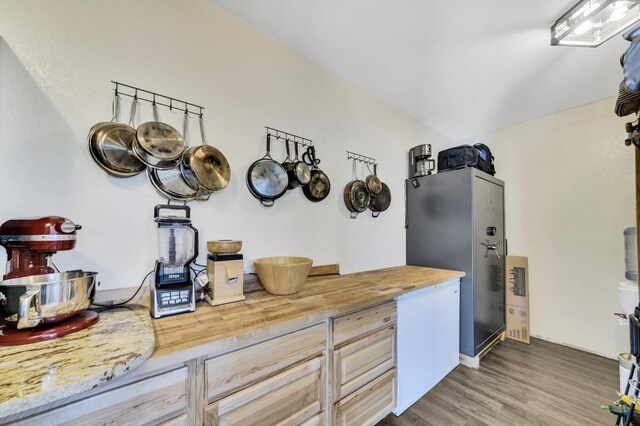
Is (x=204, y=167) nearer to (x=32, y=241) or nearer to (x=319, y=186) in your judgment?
(x=32, y=241)

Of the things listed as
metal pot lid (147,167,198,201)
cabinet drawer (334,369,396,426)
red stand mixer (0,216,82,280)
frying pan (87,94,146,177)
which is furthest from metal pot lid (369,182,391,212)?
red stand mixer (0,216,82,280)

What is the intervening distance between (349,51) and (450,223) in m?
1.66

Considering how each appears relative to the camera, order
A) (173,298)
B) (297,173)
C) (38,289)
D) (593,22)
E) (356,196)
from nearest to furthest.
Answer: (38,289)
(173,298)
(593,22)
(297,173)
(356,196)

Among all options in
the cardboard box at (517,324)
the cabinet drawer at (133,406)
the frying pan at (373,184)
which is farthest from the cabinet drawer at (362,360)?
the cardboard box at (517,324)

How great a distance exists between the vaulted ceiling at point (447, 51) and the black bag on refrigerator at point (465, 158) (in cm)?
49

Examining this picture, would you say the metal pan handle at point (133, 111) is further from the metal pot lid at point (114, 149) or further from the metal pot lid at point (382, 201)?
the metal pot lid at point (382, 201)

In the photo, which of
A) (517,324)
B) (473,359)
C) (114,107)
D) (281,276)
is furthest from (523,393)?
(114,107)

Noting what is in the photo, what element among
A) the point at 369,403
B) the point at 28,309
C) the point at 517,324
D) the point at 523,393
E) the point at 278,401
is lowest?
the point at 523,393

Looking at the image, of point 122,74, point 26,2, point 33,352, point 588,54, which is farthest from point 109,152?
point 588,54

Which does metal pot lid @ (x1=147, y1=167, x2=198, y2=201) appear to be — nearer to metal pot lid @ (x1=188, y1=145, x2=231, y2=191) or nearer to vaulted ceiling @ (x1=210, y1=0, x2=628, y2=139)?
metal pot lid @ (x1=188, y1=145, x2=231, y2=191)

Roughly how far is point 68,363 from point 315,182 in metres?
1.48

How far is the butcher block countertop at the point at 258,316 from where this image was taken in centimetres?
78

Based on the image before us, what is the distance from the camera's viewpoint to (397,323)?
148 cm

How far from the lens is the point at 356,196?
6.79 ft
